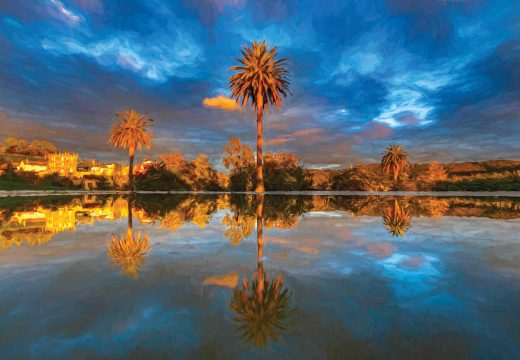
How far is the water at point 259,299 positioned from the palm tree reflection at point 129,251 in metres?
0.04

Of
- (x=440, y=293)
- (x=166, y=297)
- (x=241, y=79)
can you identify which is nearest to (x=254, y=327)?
(x=166, y=297)

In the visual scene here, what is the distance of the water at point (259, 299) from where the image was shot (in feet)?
7.11

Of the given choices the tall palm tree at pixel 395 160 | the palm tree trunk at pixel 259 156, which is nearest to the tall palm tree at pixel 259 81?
the palm tree trunk at pixel 259 156

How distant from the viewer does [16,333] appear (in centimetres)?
234

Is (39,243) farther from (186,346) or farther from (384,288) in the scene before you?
(384,288)

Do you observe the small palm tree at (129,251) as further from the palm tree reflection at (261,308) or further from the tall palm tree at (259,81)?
the tall palm tree at (259,81)

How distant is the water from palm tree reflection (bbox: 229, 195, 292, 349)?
13mm

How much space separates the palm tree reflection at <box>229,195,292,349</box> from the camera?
2.37 m

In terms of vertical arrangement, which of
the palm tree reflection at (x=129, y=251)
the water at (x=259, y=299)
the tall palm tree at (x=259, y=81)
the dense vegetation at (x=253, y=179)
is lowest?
the water at (x=259, y=299)

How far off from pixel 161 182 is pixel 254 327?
141 ft

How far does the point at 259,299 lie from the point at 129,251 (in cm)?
349

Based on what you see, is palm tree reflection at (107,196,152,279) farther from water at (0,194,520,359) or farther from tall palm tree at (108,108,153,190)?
tall palm tree at (108,108,153,190)

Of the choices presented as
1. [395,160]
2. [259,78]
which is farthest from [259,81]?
[395,160]

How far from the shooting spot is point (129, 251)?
5543 mm
